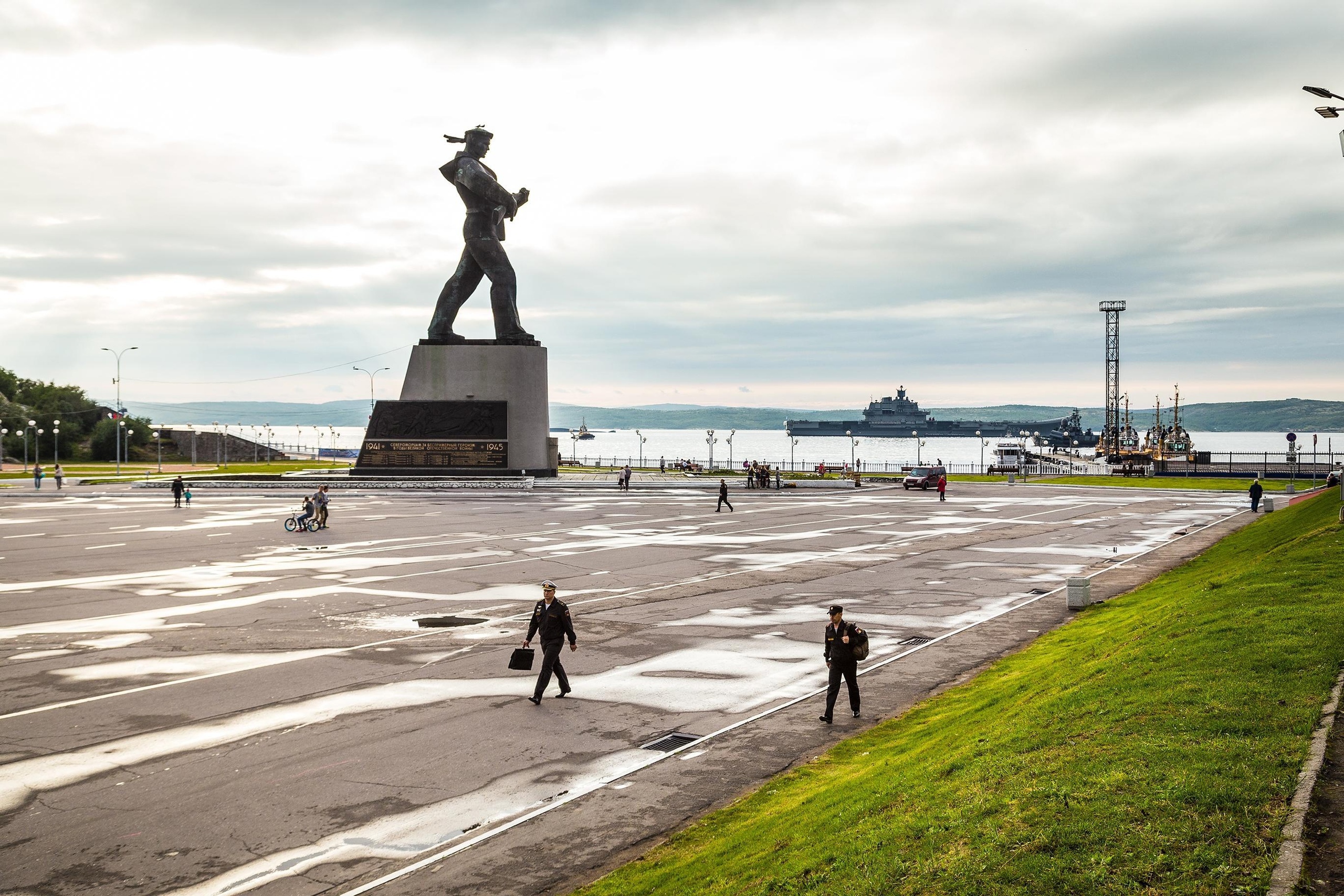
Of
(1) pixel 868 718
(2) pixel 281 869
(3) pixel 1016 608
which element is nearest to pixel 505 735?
(2) pixel 281 869

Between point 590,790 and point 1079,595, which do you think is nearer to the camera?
point 590,790

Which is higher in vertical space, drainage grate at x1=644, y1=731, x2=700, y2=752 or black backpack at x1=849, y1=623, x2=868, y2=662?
black backpack at x1=849, y1=623, x2=868, y2=662

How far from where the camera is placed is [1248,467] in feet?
250

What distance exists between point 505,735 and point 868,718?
4.33 metres

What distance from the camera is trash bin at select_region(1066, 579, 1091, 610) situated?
18.0m

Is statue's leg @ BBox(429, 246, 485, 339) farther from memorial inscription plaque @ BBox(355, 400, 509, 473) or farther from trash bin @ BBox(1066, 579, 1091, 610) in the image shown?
trash bin @ BBox(1066, 579, 1091, 610)

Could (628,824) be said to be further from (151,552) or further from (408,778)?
(151,552)

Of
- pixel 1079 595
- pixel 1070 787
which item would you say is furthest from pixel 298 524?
pixel 1070 787

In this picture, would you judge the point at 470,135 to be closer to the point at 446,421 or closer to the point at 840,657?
the point at 446,421

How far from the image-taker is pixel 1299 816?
564 centimetres

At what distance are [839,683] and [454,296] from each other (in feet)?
154

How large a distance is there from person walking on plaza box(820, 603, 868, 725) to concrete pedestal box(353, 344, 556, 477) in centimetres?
4318

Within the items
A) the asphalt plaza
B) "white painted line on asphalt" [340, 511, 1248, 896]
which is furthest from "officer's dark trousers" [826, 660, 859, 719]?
"white painted line on asphalt" [340, 511, 1248, 896]

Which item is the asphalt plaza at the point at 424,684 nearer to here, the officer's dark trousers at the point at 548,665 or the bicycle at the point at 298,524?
the officer's dark trousers at the point at 548,665
